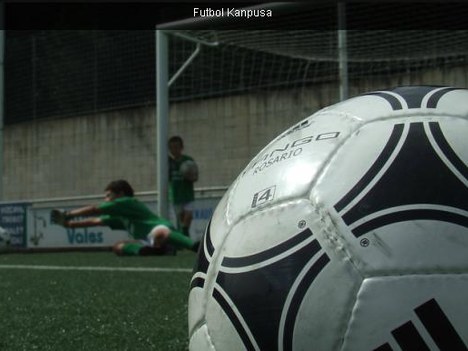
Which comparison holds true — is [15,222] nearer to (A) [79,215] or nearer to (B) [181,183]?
(A) [79,215]

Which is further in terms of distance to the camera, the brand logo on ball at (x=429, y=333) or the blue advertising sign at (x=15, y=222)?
the blue advertising sign at (x=15, y=222)

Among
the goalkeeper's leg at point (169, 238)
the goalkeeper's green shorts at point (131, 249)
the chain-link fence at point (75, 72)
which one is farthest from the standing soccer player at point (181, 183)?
the chain-link fence at point (75, 72)

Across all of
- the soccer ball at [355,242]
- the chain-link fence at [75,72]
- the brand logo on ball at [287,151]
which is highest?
the chain-link fence at [75,72]

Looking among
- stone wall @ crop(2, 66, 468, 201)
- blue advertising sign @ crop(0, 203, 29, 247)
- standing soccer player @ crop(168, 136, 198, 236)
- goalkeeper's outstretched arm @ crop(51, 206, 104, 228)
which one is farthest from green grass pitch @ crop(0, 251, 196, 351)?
blue advertising sign @ crop(0, 203, 29, 247)

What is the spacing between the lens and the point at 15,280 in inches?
198

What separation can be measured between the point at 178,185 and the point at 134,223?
85cm

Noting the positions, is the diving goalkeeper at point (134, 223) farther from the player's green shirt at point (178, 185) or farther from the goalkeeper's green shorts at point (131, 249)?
the player's green shirt at point (178, 185)

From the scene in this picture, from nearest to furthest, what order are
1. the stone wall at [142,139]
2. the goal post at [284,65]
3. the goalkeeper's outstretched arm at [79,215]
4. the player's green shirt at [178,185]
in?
the goal post at [284,65] → the goalkeeper's outstretched arm at [79,215] → the player's green shirt at [178,185] → the stone wall at [142,139]

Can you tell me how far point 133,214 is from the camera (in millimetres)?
8344

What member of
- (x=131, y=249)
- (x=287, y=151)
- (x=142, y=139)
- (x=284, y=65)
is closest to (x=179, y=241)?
(x=131, y=249)

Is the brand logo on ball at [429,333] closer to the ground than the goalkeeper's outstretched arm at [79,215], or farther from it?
farther from it

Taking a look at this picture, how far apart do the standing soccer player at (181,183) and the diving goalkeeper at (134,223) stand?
22.6 inches

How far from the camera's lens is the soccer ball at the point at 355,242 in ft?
3.91

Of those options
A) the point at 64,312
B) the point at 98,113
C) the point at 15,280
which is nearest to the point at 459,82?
the point at 15,280
